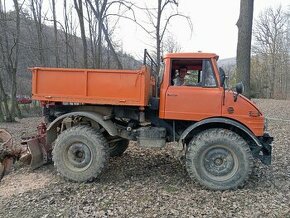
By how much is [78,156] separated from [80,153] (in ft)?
0.25

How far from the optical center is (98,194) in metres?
5.54

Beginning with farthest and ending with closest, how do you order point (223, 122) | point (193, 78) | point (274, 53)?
point (274, 53) < point (193, 78) < point (223, 122)

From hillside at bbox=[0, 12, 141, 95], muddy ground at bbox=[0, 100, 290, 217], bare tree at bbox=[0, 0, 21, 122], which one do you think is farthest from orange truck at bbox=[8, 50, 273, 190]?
hillside at bbox=[0, 12, 141, 95]

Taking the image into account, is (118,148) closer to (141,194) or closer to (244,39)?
(141,194)

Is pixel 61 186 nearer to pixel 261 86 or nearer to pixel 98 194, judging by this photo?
pixel 98 194

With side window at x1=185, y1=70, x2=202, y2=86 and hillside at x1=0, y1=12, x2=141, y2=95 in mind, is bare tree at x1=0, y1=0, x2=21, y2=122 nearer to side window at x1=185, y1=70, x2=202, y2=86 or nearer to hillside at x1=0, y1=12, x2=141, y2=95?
hillside at x1=0, y1=12, x2=141, y2=95

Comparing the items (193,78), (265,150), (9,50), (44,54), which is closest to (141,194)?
(193,78)

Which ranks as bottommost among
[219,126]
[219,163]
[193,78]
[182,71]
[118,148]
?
[118,148]

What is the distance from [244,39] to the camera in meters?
10.3

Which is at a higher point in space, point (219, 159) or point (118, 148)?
point (219, 159)

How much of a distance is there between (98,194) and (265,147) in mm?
3039

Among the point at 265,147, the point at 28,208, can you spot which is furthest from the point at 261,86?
the point at 28,208

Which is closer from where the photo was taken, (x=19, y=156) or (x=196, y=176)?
(x=196, y=176)

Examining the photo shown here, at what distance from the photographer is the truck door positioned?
5.81m
